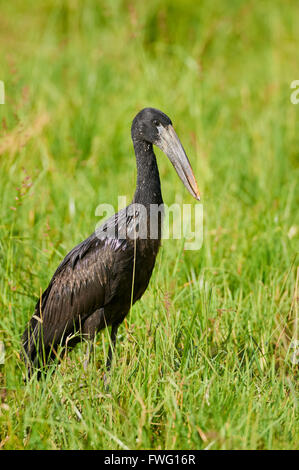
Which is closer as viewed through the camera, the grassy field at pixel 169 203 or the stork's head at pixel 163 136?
the grassy field at pixel 169 203

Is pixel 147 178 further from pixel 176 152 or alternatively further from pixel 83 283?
pixel 83 283

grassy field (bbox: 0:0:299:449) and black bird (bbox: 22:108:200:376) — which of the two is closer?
grassy field (bbox: 0:0:299:449)

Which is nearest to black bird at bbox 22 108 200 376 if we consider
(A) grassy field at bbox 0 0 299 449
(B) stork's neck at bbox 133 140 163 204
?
(B) stork's neck at bbox 133 140 163 204

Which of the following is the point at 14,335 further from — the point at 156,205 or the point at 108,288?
the point at 156,205

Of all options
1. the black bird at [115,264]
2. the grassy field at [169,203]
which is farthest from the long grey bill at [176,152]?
the grassy field at [169,203]

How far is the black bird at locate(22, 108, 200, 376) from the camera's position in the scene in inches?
144

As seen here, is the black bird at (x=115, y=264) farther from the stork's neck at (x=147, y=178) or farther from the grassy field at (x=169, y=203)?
the grassy field at (x=169, y=203)

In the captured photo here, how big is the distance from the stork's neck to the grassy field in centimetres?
52

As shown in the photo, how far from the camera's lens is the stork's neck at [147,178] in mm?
3676

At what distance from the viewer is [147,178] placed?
3.70 meters

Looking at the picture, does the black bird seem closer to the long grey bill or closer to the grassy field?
the long grey bill

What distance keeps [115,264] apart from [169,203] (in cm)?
169

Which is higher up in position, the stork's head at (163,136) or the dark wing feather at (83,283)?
the stork's head at (163,136)

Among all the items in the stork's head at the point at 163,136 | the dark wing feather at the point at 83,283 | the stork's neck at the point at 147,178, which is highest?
the stork's head at the point at 163,136
